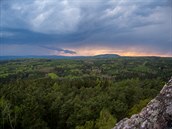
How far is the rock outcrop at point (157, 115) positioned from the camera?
1348 cm

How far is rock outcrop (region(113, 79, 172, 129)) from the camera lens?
1348 centimetres

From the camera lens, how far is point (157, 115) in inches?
557

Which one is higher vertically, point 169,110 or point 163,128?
point 169,110

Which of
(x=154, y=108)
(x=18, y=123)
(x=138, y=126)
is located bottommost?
(x=18, y=123)

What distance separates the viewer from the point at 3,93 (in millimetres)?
95562

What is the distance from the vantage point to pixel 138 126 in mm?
14875

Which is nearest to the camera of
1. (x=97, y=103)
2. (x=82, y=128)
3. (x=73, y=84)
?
(x=82, y=128)

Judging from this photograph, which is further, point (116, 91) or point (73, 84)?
point (73, 84)

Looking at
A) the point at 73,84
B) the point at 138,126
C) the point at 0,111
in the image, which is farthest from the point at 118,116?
the point at 138,126

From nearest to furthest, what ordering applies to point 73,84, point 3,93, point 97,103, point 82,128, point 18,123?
point 82,128 → point 18,123 → point 97,103 → point 3,93 → point 73,84

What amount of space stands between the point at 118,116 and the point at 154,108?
66.9m

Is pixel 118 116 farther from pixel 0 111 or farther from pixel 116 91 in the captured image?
pixel 0 111

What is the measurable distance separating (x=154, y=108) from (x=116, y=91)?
84829 mm

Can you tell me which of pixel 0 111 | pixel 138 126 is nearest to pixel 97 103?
pixel 0 111
